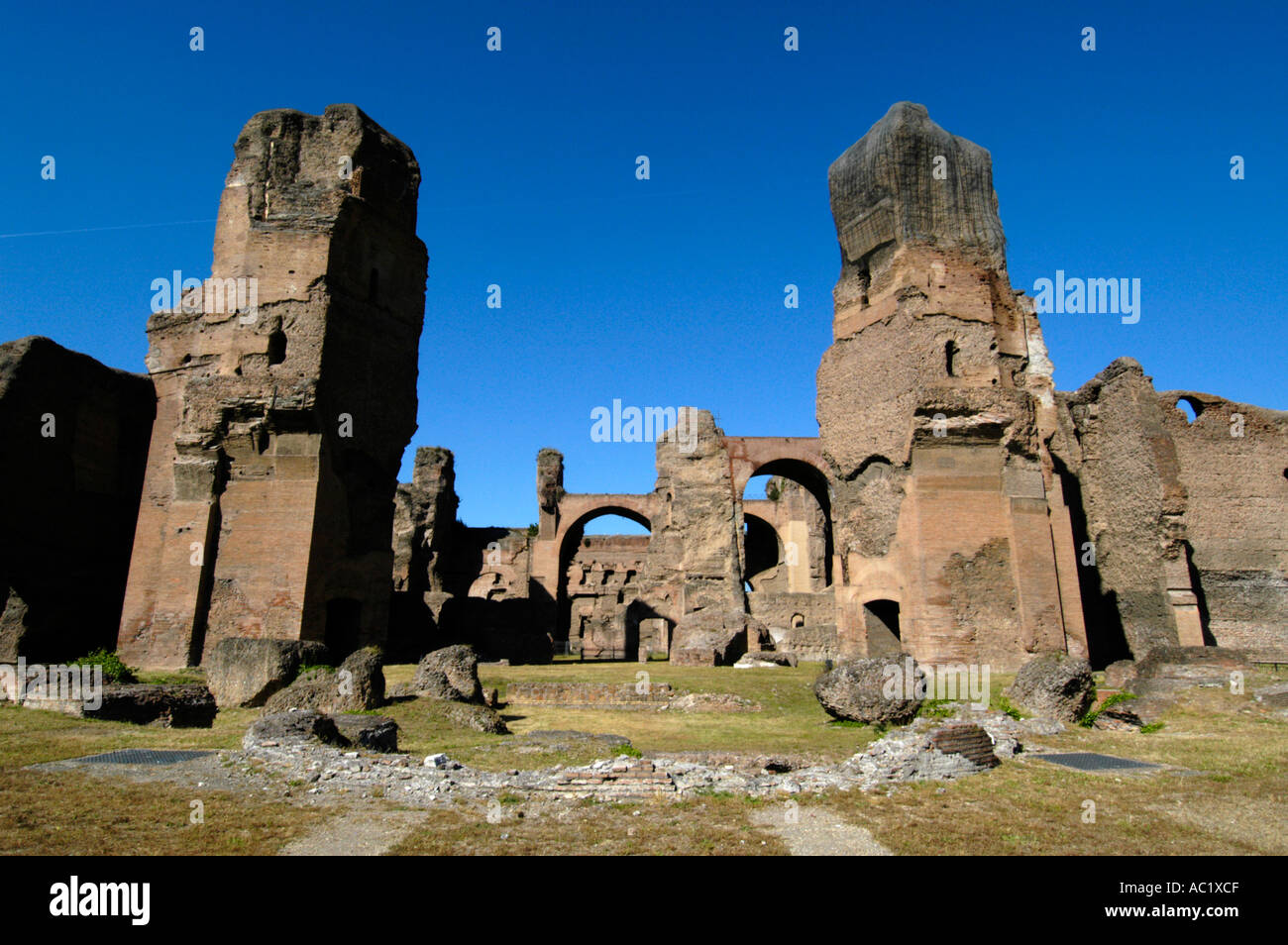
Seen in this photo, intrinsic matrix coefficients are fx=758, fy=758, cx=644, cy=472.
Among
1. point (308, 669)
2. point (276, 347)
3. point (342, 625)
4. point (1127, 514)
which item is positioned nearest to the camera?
point (308, 669)

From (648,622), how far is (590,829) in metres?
20.1

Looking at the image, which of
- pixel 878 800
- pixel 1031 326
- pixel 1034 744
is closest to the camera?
pixel 878 800

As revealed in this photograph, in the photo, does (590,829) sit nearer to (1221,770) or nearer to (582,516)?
Result: (1221,770)

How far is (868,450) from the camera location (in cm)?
1498

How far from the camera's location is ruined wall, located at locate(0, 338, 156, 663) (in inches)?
552

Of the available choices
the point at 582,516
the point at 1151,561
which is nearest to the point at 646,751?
the point at 1151,561

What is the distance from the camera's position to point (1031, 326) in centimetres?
1780

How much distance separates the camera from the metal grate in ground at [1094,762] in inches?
238

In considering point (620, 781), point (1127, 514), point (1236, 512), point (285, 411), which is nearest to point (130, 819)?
point (620, 781)

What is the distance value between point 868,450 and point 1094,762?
9130mm

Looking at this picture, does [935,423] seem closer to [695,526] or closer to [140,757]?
[695,526]

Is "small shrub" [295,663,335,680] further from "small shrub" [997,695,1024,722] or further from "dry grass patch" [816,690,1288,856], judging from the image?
"small shrub" [997,695,1024,722]

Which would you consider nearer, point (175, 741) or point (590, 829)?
point (590, 829)
